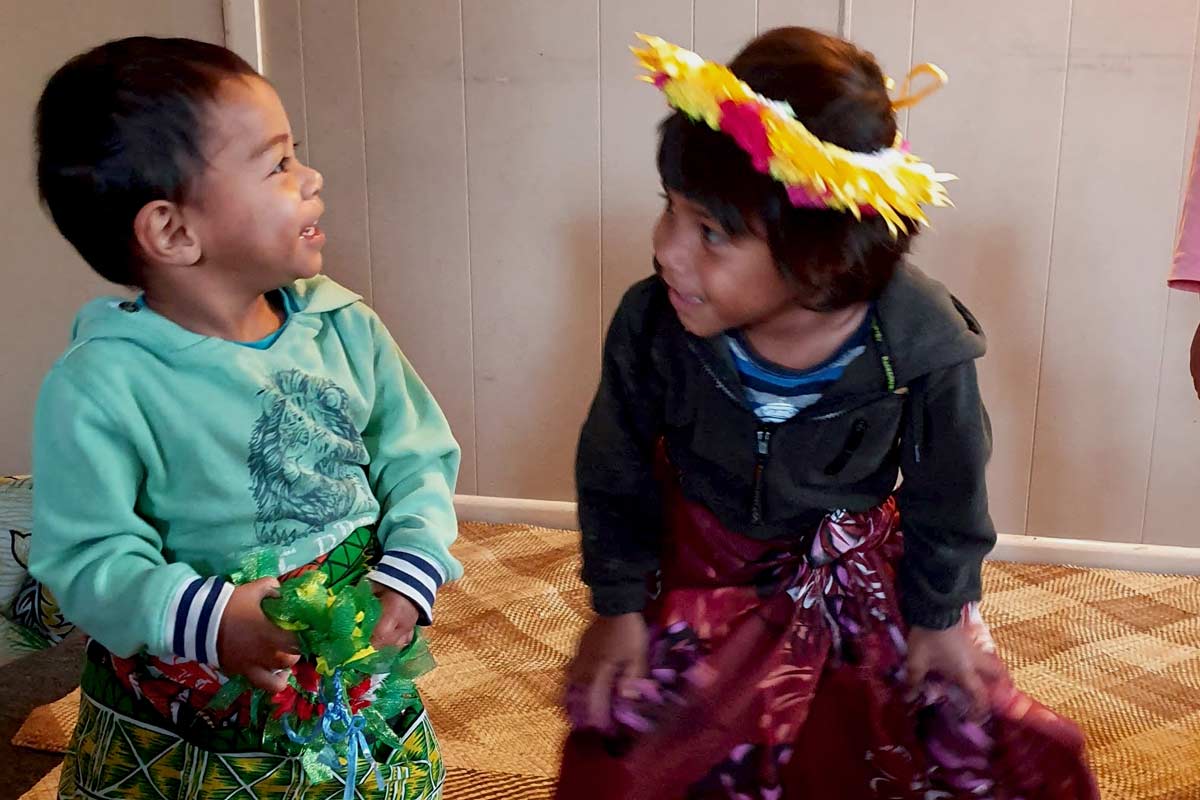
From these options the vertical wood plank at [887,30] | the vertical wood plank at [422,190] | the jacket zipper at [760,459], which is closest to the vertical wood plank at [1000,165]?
the vertical wood plank at [887,30]

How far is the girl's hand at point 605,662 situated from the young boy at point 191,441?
0.18m

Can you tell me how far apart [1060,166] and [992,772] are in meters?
1.30

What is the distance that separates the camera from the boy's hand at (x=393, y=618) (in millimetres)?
973

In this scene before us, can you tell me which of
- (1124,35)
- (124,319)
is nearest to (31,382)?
(124,319)

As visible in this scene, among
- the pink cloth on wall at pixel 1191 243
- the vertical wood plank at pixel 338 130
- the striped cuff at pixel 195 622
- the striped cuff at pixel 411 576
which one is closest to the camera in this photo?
the striped cuff at pixel 195 622

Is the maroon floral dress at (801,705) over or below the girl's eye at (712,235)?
below

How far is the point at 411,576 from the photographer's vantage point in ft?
3.31

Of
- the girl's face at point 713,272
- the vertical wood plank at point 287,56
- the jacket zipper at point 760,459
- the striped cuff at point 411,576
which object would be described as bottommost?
the striped cuff at point 411,576

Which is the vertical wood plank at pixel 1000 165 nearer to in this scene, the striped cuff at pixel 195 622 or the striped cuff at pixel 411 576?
the striped cuff at pixel 411 576

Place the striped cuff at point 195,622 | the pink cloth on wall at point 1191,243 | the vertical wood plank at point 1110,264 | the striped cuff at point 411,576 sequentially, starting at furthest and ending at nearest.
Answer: the vertical wood plank at point 1110,264
the pink cloth on wall at point 1191,243
the striped cuff at point 411,576
the striped cuff at point 195,622

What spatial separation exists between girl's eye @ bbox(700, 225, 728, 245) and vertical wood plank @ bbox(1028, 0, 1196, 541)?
1.23 meters

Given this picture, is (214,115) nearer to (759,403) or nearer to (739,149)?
(739,149)

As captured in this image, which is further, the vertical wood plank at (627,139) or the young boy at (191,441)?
the vertical wood plank at (627,139)

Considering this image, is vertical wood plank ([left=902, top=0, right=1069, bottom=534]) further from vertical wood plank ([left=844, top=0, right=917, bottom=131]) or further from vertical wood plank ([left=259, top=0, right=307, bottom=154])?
vertical wood plank ([left=259, top=0, right=307, bottom=154])
